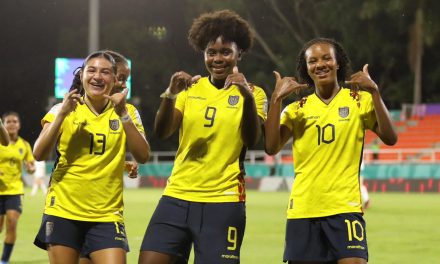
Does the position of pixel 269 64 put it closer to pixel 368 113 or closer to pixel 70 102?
pixel 368 113

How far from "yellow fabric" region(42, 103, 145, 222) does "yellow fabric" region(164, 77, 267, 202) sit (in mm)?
481

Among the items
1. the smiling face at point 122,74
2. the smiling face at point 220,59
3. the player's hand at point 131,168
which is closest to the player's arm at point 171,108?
the smiling face at point 220,59

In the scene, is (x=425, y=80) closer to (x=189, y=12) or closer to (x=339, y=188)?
(x=189, y=12)

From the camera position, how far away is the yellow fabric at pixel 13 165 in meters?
13.4

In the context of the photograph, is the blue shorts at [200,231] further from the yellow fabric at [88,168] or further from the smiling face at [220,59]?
the smiling face at [220,59]

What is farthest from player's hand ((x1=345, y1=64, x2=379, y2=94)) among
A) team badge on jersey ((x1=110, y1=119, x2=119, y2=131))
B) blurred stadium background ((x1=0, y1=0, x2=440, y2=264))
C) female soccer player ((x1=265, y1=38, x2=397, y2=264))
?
blurred stadium background ((x1=0, y1=0, x2=440, y2=264))

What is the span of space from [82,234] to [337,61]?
2.32 m

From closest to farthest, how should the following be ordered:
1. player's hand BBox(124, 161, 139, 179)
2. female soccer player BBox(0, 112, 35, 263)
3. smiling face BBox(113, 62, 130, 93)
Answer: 1. smiling face BBox(113, 62, 130, 93)
2. player's hand BBox(124, 161, 139, 179)
3. female soccer player BBox(0, 112, 35, 263)

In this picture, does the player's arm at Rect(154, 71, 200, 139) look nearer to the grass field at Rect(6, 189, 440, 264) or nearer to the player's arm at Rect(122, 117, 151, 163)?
the player's arm at Rect(122, 117, 151, 163)

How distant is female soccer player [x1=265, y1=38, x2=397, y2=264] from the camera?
664 cm

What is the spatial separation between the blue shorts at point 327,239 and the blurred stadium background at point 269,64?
381 inches

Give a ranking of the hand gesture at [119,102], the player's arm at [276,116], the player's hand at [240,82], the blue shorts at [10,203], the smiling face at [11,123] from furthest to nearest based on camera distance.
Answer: the smiling face at [11,123]
the blue shorts at [10,203]
the player's arm at [276,116]
the hand gesture at [119,102]
the player's hand at [240,82]

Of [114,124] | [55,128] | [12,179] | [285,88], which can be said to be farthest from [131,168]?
[12,179]

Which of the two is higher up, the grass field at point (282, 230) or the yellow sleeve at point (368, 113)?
the yellow sleeve at point (368, 113)
